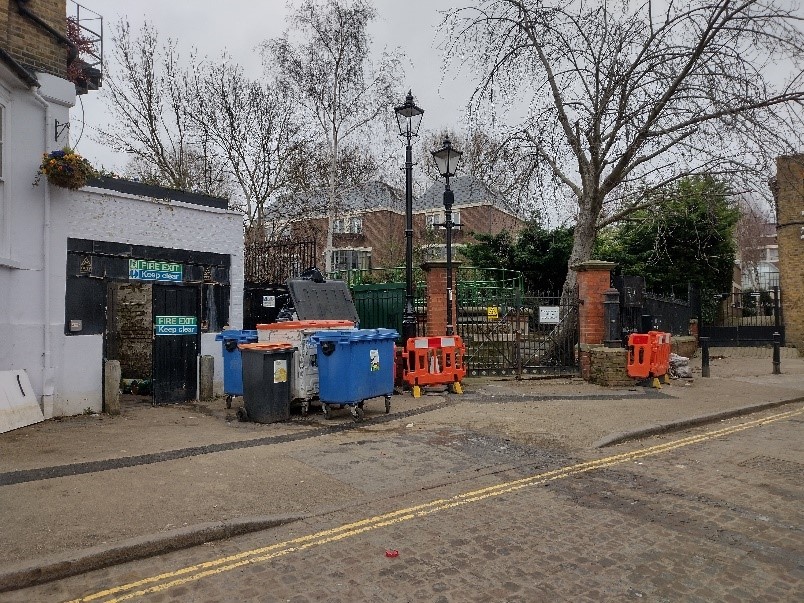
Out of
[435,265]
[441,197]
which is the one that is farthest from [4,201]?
[441,197]

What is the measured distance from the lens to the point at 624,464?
670 centimetres

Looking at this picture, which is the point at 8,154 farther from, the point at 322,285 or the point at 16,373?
the point at 322,285

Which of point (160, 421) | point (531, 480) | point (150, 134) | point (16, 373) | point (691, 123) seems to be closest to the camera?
point (531, 480)

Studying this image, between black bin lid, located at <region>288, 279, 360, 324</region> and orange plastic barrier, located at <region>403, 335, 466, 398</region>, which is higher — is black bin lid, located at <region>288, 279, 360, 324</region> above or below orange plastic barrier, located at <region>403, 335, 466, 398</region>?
above

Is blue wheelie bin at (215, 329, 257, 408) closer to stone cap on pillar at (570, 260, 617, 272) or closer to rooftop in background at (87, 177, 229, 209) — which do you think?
rooftop in background at (87, 177, 229, 209)

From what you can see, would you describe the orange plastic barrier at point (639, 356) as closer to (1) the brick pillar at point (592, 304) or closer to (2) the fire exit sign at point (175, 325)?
(1) the brick pillar at point (592, 304)

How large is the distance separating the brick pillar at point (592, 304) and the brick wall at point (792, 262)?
12646mm

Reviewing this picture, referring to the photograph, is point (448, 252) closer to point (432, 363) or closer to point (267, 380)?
point (432, 363)

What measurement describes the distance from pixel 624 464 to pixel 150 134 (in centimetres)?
2088

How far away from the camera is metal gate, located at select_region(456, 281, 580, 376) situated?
45.3 ft

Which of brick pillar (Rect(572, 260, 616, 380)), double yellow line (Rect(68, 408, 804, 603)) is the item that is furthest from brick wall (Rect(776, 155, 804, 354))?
double yellow line (Rect(68, 408, 804, 603))

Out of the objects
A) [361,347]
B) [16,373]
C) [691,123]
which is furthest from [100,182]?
[691,123]

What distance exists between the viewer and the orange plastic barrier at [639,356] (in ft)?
41.4

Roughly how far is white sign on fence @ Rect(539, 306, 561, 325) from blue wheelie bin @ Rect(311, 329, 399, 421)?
6038mm
